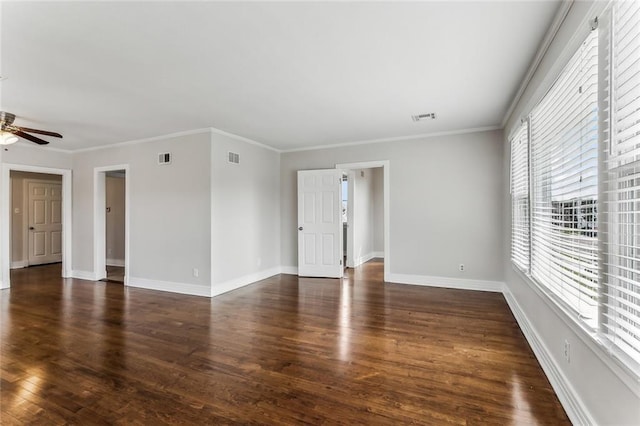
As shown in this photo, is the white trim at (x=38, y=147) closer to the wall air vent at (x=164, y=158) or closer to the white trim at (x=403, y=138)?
the wall air vent at (x=164, y=158)

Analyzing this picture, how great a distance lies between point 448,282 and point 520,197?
1.99 metres

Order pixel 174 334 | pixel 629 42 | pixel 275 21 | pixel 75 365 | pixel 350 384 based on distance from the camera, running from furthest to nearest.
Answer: pixel 174 334 < pixel 75 365 < pixel 350 384 < pixel 275 21 < pixel 629 42

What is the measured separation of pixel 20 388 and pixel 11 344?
3.56 ft

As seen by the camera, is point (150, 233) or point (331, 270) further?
point (331, 270)

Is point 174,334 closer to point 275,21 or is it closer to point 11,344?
point 11,344

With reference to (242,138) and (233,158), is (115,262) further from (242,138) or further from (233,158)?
(242,138)

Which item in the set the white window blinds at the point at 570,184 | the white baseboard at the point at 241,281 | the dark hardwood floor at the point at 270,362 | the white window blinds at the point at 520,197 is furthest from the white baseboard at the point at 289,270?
the white window blinds at the point at 570,184

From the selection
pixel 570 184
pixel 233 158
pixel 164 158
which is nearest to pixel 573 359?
pixel 570 184

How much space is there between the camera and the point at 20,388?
2.17 m

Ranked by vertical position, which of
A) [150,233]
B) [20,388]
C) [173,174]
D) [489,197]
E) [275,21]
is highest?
[275,21]

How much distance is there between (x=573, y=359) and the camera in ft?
6.09

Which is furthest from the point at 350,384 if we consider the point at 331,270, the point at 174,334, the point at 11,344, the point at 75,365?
the point at 331,270

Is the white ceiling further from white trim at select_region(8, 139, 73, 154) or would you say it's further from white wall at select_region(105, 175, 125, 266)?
white wall at select_region(105, 175, 125, 266)

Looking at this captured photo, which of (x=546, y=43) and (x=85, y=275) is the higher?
(x=546, y=43)
